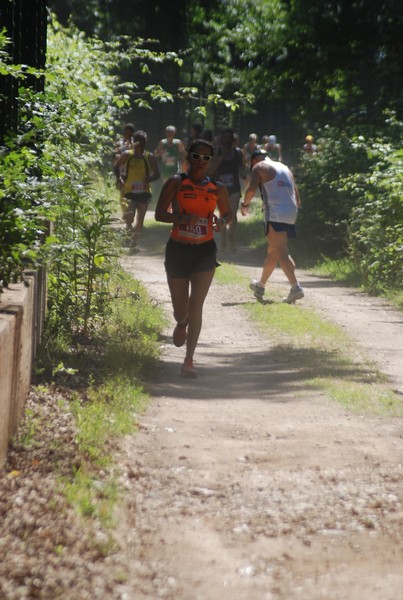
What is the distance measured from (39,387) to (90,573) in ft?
8.56

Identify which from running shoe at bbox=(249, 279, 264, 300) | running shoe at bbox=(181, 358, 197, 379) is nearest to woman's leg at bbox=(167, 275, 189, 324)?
running shoe at bbox=(181, 358, 197, 379)

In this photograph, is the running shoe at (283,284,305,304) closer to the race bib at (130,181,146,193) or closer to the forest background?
the forest background

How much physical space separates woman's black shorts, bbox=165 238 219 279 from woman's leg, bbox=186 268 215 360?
0.05m

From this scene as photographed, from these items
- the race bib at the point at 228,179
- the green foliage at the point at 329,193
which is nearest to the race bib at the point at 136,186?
the race bib at the point at 228,179

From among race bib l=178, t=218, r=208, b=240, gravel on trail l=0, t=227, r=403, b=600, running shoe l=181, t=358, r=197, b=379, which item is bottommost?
running shoe l=181, t=358, r=197, b=379

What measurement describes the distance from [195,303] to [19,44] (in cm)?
249

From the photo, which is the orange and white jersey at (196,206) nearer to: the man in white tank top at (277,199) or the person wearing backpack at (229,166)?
the man in white tank top at (277,199)

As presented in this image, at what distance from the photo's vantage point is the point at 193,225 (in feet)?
27.8

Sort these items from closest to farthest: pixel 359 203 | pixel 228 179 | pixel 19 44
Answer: pixel 19 44
pixel 359 203
pixel 228 179

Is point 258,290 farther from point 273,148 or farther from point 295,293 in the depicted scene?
point 273,148

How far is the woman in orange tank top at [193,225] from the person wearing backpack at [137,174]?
7190 mm

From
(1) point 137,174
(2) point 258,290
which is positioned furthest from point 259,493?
(1) point 137,174

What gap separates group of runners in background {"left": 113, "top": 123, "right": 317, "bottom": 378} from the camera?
27.7 feet

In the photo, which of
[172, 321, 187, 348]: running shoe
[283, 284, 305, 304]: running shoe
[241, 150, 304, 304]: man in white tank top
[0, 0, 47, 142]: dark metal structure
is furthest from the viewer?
[283, 284, 305, 304]: running shoe
